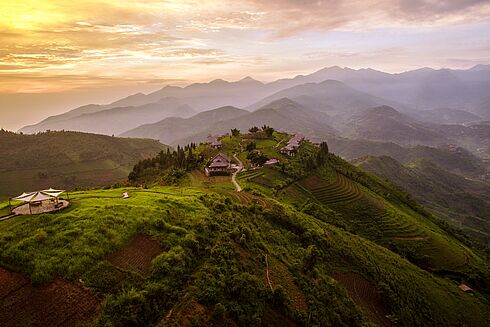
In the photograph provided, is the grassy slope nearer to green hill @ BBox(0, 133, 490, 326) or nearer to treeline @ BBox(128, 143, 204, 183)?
green hill @ BBox(0, 133, 490, 326)

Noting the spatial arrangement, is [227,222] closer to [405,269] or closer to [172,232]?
[172,232]

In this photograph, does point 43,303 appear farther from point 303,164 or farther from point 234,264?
point 303,164

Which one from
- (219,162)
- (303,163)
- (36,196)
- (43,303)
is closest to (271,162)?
(303,163)

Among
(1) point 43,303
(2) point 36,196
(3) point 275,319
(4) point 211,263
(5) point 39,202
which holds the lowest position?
Result: (3) point 275,319

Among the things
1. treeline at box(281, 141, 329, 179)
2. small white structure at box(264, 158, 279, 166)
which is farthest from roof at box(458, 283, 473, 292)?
small white structure at box(264, 158, 279, 166)

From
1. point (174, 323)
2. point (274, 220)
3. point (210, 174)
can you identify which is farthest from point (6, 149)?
point (174, 323)
